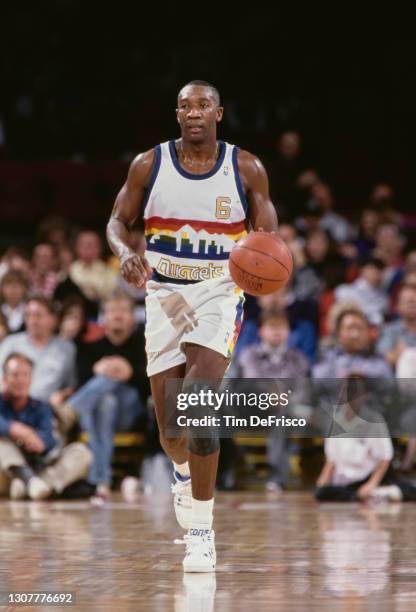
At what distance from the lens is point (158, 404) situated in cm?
552

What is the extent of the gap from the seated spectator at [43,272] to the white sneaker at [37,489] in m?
2.86

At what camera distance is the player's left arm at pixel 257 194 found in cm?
551

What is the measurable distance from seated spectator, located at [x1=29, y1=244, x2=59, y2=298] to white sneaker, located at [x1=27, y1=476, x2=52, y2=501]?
2.86 m

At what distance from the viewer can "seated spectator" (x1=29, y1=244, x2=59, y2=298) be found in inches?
439

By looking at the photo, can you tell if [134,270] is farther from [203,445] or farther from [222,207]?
[203,445]

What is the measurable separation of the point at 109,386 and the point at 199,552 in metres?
4.35

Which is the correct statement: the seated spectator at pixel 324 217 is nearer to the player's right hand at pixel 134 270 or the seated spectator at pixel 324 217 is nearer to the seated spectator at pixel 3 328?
the seated spectator at pixel 3 328

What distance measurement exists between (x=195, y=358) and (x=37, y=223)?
8482mm

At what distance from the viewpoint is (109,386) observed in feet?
30.6

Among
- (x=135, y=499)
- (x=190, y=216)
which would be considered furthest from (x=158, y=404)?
(x=135, y=499)

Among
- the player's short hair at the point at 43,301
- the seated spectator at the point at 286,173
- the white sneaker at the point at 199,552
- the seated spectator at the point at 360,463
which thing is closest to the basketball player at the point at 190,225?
the white sneaker at the point at 199,552

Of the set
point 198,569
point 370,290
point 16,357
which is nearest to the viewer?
point 198,569

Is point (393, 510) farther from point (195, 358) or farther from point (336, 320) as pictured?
point (195, 358)

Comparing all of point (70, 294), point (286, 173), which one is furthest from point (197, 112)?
point (286, 173)
